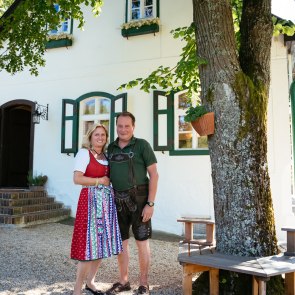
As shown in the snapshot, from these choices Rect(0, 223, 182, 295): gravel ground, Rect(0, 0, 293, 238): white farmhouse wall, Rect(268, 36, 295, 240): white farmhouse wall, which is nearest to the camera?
Rect(0, 223, 182, 295): gravel ground

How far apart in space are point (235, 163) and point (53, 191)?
6041 mm

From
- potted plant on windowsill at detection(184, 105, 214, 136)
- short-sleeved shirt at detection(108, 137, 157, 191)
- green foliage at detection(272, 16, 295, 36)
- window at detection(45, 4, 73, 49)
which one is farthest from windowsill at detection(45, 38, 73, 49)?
potted plant on windowsill at detection(184, 105, 214, 136)

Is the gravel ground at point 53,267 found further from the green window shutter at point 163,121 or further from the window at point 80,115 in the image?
the window at point 80,115

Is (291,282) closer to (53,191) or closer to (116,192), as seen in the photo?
(116,192)

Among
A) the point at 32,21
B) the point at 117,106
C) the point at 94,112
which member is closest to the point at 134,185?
the point at 32,21

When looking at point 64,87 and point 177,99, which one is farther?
point 64,87

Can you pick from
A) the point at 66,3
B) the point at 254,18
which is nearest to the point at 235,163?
the point at 254,18

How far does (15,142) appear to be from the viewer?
32.0 feet

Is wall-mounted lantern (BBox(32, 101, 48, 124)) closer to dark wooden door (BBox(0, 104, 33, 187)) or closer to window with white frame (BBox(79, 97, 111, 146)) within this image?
dark wooden door (BBox(0, 104, 33, 187))

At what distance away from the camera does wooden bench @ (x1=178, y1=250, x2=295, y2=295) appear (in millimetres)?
2631

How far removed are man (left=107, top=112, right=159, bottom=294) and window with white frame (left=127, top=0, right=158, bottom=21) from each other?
521 cm

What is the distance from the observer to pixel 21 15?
531cm

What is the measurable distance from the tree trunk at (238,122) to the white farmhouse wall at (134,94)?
3302 mm

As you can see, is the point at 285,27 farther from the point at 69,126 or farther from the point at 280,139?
the point at 69,126
